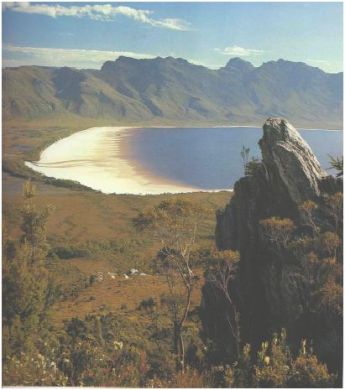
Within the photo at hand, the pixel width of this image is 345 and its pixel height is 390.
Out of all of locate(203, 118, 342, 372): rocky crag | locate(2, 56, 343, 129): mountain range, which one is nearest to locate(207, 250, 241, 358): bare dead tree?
locate(203, 118, 342, 372): rocky crag

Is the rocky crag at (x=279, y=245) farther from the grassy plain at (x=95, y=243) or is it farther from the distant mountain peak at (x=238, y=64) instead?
the distant mountain peak at (x=238, y=64)

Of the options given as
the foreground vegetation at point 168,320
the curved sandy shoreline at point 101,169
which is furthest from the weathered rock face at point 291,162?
the curved sandy shoreline at point 101,169

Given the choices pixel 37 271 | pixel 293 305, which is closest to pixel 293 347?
pixel 293 305

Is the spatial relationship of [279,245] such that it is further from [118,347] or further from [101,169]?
[101,169]

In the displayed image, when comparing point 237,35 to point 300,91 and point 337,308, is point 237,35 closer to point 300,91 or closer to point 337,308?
point 337,308

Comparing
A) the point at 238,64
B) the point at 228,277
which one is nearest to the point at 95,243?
the point at 228,277

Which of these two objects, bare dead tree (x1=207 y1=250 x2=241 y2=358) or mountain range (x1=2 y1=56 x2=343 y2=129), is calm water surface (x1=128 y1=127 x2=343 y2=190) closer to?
mountain range (x1=2 y1=56 x2=343 y2=129)
